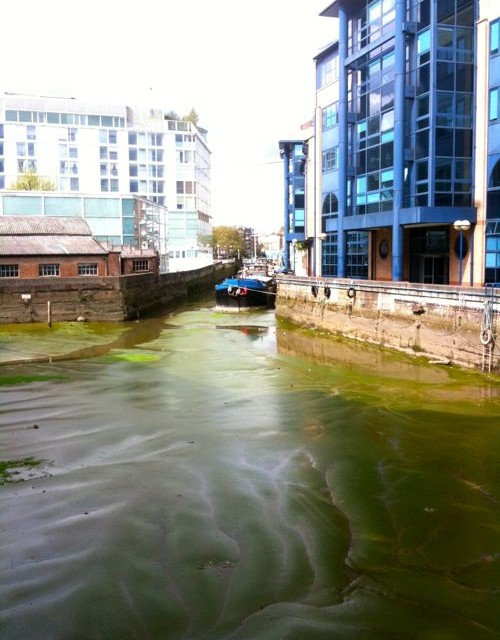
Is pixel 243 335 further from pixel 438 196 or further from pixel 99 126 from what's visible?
pixel 99 126

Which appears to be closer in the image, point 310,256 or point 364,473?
point 364,473

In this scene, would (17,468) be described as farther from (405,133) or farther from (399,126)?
(405,133)

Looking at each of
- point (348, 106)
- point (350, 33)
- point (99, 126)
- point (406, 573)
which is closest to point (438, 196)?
point (348, 106)

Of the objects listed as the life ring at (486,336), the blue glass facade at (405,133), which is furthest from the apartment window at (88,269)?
the life ring at (486,336)

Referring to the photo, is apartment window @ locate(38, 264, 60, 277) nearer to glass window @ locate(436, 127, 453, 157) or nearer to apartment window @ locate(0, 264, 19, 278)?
apartment window @ locate(0, 264, 19, 278)

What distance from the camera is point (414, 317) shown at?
22.8 metres

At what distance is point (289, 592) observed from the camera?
19.7 ft

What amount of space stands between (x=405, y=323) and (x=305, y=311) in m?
11.0

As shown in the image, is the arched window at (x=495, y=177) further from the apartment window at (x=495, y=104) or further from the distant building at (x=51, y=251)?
the distant building at (x=51, y=251)

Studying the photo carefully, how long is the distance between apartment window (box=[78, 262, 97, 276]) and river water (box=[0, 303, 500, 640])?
21320 mm

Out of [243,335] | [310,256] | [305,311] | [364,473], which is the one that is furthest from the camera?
[310,256]

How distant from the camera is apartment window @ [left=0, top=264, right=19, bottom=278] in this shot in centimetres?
3628

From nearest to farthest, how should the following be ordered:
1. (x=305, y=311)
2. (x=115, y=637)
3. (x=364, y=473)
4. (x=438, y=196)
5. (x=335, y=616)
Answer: (x=115, y=637), (x=335, y=616), (x=364, y=473), (x=438, y=196), (x=305, y=311)

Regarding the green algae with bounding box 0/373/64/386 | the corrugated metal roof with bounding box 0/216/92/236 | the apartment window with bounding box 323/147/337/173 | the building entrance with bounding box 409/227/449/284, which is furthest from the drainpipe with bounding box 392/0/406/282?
the corrugated metal roof with bounding box 0/216/92/236
